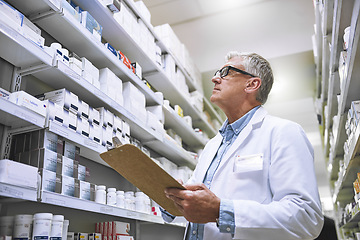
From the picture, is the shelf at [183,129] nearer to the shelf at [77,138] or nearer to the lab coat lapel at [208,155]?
the shelf at [77,138]

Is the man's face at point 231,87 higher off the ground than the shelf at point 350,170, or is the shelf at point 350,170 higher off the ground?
the man's face at point 231,87

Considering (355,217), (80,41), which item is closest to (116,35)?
(80,41)

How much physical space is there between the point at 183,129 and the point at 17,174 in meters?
2.84

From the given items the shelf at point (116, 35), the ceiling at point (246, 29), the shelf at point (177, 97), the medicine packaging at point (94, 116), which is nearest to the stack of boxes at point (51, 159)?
the medicine packaging at point (94, 116)

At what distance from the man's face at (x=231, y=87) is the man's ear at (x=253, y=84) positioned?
0.08 feet

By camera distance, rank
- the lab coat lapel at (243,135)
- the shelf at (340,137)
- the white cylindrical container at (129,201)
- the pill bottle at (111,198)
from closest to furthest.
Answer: the lab coat lapel at (243,135) < the pill bottle at (111,198) < the white cylindrical container at (129,201) < the shelf at (340,137)

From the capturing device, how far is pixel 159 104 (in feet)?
11.1

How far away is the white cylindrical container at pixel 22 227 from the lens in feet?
5.21

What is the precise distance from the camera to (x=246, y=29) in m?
5.21

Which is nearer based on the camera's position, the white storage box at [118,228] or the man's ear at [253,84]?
the man's ear at [253,84]

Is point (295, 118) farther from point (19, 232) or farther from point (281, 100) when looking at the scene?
point (19, 232)

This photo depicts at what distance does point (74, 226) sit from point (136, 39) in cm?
170

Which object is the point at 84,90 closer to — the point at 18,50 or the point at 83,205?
the point at 18,50

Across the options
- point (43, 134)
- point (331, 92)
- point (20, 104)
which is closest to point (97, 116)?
point (43, 134)
